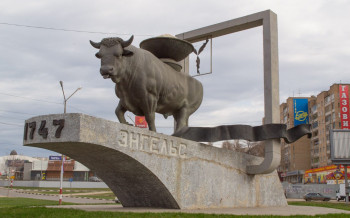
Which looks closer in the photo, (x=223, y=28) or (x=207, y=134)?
(x=207, y=134)

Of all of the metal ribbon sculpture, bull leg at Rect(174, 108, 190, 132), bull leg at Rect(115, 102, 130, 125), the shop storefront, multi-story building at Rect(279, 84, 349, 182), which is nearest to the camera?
bull leg at Rect(115, 102, 130, 125)

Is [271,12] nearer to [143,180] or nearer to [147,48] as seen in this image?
[147,48]

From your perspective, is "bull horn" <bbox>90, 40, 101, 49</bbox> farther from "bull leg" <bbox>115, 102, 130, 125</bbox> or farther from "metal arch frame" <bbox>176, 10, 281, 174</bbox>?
"metal arch frame" <bbox>176, 10, 281, 174</bbox>

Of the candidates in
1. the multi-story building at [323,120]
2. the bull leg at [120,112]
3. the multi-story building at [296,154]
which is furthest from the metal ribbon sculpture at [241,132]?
the multi-story building at [296,154]

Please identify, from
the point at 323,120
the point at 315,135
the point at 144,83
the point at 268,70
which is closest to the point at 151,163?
the point at 144,83

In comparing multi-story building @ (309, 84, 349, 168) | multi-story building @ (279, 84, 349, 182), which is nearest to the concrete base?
multi-story building @ (279, 84, 349, 182)

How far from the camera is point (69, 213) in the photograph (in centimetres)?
868

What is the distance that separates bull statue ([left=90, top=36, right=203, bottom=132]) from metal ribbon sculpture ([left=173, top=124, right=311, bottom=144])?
55cm

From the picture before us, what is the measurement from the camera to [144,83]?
1073cm

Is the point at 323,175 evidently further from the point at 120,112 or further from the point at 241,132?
the point at 120,112

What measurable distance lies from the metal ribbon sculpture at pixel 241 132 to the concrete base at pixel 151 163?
0.63 metres

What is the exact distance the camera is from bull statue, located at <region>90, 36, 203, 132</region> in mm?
9891

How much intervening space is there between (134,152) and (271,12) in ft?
25.1

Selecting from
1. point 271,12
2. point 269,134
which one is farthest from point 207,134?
point 271,12
